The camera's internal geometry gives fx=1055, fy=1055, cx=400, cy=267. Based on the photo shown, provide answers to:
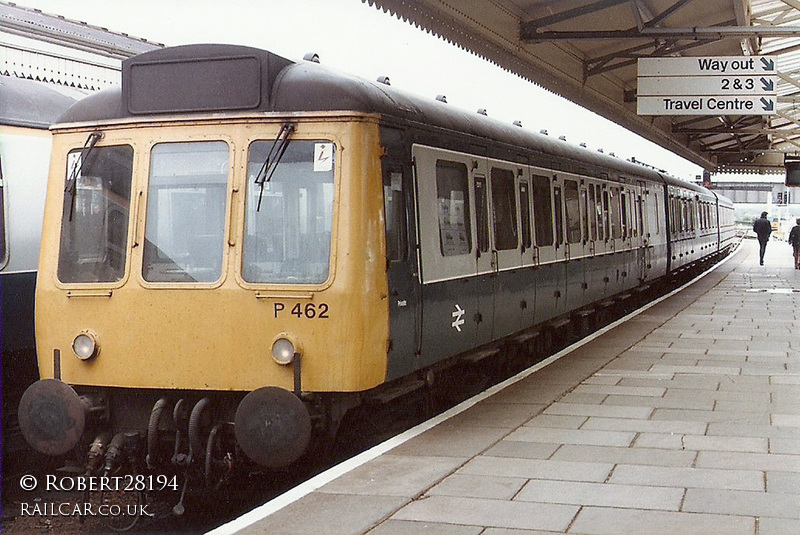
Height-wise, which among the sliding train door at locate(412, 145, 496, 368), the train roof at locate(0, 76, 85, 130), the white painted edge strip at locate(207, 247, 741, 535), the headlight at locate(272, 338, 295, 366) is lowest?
the white painted edge strip at locate(207, 247, 741, 535)

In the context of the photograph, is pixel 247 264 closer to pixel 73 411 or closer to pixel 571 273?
pixel 73 411

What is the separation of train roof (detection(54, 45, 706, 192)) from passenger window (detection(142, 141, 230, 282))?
30 centimetres

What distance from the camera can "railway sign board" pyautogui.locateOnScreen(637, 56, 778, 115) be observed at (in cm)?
1588

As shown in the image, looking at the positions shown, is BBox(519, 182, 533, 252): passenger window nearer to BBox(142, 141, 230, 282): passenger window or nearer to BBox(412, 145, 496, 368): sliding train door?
BBox(412, 145, 496, 368): sliding train door

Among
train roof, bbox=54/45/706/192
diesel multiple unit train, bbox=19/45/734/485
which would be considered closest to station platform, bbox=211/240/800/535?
diesel multiple unit train, bbox=19/45/734/485

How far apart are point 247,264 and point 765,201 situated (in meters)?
83.1

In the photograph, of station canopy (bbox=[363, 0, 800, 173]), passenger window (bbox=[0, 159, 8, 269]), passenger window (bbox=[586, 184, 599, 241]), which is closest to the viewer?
passenger window (bbox=[0, 159, 8, 269])

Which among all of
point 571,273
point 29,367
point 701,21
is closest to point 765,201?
point 701,21

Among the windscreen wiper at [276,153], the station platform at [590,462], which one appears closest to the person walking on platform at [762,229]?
the station platform at [590,462]

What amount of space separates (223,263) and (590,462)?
266cm

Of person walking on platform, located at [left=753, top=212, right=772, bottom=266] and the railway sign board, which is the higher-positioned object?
the railway sign board

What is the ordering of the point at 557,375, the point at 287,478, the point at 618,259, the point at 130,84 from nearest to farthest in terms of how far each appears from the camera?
the point at 130,84, the point at 287,478, the point at 557,375, the point at 618,259

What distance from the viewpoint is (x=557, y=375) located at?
402 inches

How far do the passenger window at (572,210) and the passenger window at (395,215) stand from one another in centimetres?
553
